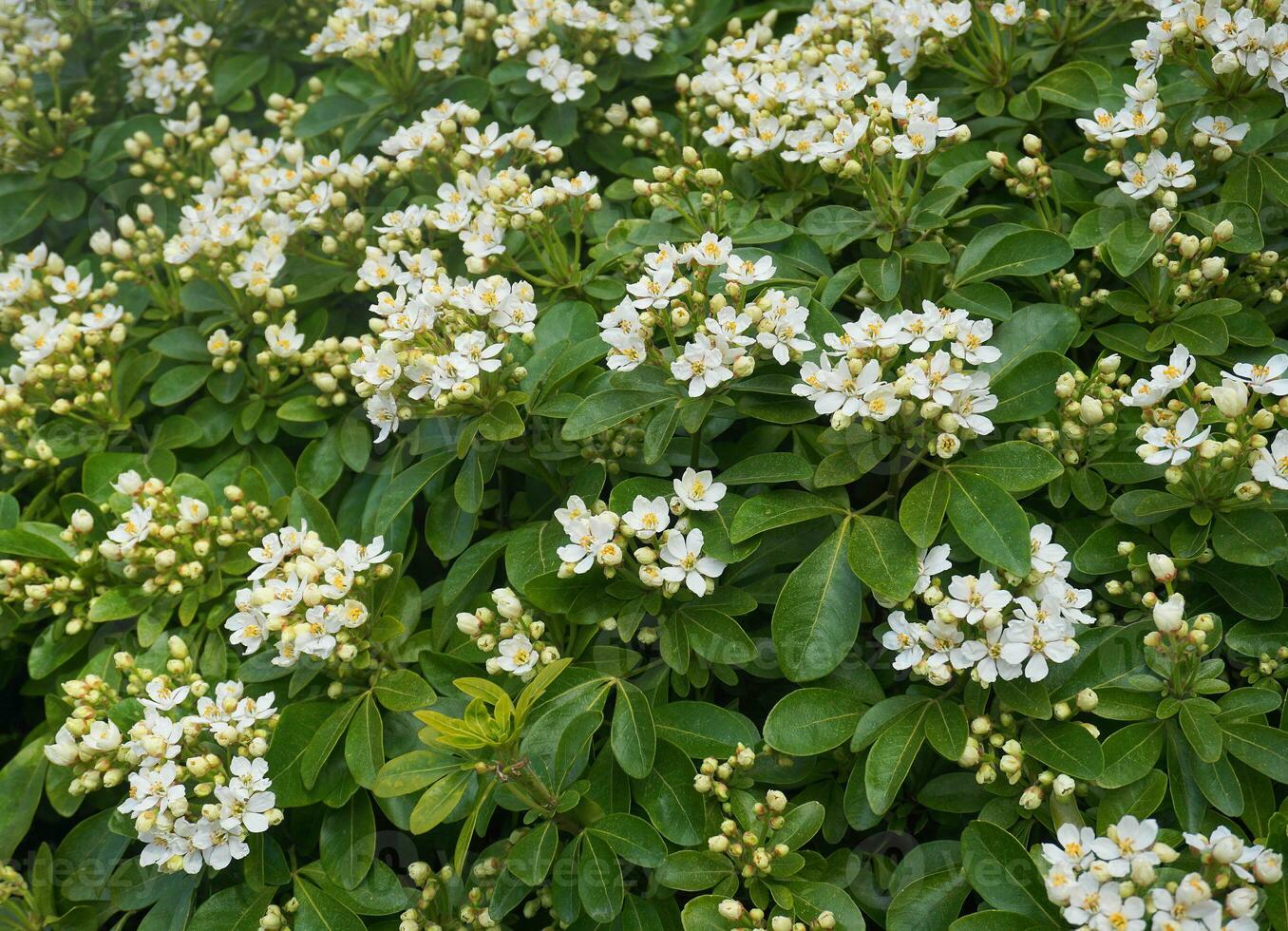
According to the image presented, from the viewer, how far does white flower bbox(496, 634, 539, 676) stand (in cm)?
248

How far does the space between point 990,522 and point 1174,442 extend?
1.42ft

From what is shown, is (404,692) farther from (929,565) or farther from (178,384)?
(178,384)

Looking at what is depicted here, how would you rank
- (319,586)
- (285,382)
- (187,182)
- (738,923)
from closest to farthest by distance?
1. (738,923)
2. (319,586)
3. (285,382)
4. (187,182)

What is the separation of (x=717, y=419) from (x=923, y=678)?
84 centimetres

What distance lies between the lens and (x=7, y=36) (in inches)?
165

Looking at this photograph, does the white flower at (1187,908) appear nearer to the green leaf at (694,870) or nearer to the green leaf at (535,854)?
the green leaf at (694,870)

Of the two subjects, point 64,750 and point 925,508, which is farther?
point 64,750

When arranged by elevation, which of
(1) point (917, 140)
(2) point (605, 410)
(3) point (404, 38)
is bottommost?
(2) point (605, 410)

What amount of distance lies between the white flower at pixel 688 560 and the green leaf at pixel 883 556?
315 mm

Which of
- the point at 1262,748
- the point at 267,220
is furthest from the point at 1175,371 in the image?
the point at 267,220

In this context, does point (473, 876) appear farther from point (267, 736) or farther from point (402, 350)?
point (402, 350)

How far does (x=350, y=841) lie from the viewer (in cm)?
262

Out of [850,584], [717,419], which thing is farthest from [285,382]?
[850,584]

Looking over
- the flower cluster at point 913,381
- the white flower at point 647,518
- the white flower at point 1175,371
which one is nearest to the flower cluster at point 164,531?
the white flower at point 647,518
